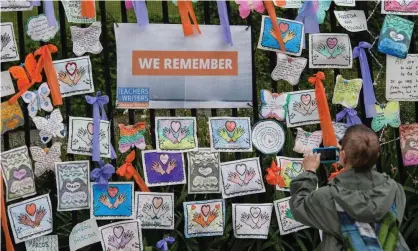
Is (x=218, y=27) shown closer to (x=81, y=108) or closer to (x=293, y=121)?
(x=293, y=121)

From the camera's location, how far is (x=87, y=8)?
12.6 ft

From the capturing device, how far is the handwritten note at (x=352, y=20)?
415cm

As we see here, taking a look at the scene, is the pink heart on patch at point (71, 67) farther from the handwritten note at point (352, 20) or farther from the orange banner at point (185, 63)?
the handwritten note at point (352, 20)

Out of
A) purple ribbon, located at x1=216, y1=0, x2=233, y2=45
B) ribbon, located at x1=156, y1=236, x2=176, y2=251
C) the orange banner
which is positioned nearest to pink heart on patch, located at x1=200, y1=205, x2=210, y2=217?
ribbon, located at x1=156, y1=236, x2=176, y2=251

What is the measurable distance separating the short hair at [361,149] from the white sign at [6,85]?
2.05 meters

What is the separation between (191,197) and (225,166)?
13.8 inches

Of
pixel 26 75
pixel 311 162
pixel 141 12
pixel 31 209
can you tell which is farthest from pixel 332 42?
pixel 31 209

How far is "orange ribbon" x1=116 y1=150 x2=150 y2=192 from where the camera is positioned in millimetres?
4004

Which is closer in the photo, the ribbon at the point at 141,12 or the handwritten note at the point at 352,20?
the ribbon at the point at 141,12

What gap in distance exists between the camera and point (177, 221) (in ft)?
13.8

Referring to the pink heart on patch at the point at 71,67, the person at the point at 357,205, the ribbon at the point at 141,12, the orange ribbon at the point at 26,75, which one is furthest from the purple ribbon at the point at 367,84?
the orange ribbon at the point at 26,75

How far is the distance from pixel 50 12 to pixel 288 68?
5.11 feet

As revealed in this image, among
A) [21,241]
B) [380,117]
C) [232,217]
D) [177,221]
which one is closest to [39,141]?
[21,241]

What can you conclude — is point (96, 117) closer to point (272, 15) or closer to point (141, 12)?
point (141, 12)
